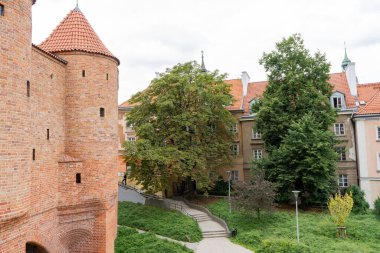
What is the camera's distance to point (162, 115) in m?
26.9

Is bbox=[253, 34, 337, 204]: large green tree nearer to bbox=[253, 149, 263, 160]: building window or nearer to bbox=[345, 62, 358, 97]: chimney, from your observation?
bbox=[253, 149, 263, 160]: building window

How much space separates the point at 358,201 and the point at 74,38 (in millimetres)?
24516

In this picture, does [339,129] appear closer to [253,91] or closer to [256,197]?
[253,91]

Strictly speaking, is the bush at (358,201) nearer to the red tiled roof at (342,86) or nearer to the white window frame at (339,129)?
the white window frame at (339,129)

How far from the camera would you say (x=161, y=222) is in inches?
892

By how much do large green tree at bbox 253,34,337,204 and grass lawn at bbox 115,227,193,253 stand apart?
432 inches

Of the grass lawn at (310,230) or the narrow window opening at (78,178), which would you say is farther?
the grass lawn at (310,230)

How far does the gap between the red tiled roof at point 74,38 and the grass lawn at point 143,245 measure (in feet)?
32.8

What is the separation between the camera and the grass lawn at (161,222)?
21016 millimetres

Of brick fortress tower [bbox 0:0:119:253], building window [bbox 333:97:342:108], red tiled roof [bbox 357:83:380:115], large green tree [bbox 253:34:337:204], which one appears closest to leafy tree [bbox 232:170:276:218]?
large green tree [bbox 253:34:337:204]

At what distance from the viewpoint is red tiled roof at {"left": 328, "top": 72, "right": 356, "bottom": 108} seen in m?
31.4

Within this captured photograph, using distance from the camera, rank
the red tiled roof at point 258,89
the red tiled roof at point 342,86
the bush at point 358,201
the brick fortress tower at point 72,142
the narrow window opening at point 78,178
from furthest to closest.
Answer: the red tiled roof at point 258,89, the red tiled roof at point 342,86, the bush at point 358,201, the narrow window opening at point 78,178, the brick fortress tower at point 72,142

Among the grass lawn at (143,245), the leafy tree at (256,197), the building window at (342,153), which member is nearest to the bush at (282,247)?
the grass lawn at (143,245)

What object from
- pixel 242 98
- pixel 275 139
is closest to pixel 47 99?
pixel 275 139
